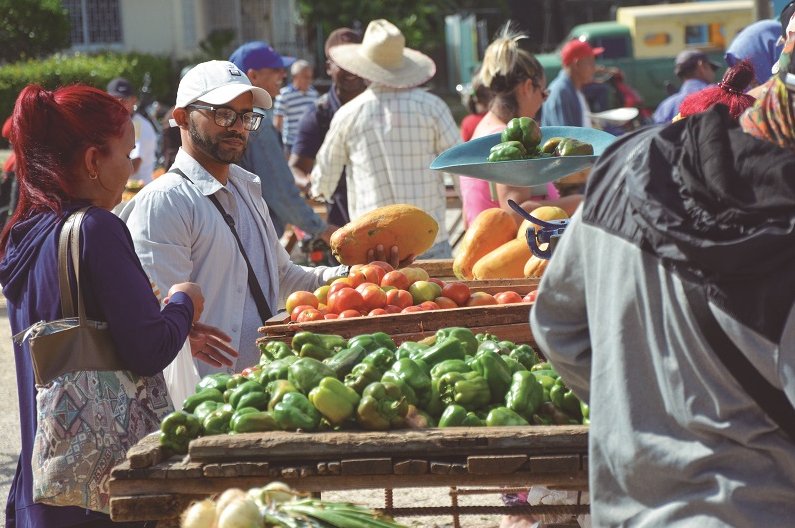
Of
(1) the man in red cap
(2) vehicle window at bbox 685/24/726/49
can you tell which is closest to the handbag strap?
(1) the man in red cap

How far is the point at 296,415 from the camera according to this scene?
9.46ft

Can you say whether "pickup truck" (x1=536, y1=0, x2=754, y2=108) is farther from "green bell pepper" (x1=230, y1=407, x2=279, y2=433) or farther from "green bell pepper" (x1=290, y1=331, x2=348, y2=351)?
"green bell pepper" (x1=230, y1=407, x2=279, y2=433)

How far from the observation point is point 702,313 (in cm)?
204

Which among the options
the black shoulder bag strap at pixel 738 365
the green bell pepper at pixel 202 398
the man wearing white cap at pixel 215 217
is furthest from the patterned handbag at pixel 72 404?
the black shoulder bag strap at pixel 738 365

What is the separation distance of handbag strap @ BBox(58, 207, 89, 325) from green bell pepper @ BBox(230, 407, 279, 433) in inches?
21.5

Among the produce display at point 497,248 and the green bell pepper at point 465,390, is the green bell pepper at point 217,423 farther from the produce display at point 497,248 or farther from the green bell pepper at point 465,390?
the produce display at point 497,248

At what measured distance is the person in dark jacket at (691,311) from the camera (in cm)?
198

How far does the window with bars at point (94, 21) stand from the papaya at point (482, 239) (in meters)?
30.2

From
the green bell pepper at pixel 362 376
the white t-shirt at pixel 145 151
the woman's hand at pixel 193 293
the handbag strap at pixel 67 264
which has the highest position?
the handbag strap at pixel 67 264

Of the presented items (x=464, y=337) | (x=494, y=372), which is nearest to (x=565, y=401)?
(x=494, y=372)

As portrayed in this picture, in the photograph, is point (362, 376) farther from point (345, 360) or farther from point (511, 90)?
point (511, 90)

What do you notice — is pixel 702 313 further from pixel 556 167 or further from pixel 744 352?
pixel 556 167

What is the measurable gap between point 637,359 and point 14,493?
200 centimetres

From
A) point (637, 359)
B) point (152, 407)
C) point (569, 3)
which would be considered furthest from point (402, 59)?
point (569, 3)
